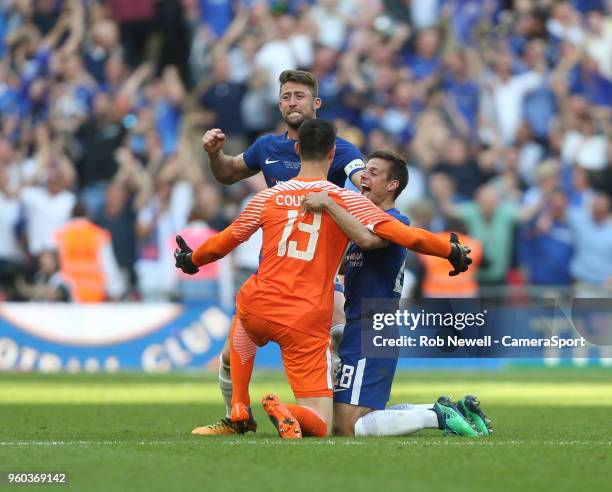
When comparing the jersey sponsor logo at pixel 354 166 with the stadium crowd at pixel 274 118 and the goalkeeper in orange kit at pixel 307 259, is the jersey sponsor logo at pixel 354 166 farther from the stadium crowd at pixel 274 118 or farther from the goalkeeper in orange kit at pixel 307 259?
the stadium crowd at pixel 274 118

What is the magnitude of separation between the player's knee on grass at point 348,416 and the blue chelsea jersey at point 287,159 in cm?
160

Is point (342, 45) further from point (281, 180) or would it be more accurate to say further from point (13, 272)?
point (281, 180)

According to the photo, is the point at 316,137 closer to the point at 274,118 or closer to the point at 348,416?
the point at 348,416

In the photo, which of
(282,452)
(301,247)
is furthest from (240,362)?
(282,452)

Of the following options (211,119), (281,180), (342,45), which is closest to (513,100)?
(342,45)

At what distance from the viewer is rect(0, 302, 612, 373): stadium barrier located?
60.8 ft

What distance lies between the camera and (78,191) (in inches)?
806

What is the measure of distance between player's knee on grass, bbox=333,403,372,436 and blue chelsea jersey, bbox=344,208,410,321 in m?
0.60

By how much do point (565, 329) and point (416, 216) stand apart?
733 cm

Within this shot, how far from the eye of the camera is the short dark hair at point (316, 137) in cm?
879

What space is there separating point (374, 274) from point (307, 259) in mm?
732

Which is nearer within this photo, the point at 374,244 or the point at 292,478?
the point at 292,478

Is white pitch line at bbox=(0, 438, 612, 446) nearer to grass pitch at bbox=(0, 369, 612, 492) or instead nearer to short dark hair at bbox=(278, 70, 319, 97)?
grass pitch at bbox=(0, 369, 612, 492)

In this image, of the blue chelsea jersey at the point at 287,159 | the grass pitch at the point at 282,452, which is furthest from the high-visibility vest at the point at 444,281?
the blue chelsea jersey at the point at 287,159
